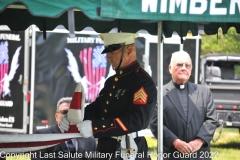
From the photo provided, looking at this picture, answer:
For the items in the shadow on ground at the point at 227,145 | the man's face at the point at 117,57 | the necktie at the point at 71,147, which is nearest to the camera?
the man's face at the point at 117,57

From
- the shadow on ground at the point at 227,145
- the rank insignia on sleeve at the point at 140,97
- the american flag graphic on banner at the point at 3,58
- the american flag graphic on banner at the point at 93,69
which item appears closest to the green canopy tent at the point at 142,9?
the rank insignia on sleeve at the point at 140,97

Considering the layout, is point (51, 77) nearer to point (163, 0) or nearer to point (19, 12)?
point (19, 12)

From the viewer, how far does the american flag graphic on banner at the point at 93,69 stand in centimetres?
1152

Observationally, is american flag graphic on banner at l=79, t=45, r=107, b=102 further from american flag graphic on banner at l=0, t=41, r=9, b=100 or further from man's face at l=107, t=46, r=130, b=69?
man's face at l=107, t=46, r=130, b=69

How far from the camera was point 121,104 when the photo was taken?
5.60m

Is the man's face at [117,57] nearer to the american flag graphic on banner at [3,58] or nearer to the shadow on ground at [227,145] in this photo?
the american flag graphic on banner at [3,58]

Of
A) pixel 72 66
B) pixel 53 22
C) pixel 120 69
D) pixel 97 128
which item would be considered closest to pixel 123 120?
pixel 97 128

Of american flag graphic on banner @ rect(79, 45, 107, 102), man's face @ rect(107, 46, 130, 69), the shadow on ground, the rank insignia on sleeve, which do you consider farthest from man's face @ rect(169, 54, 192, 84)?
the shadow on ground

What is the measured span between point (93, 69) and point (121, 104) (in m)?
5.98

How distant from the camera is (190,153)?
22.5ft

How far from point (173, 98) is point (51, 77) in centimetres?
492

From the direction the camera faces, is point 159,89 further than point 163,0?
Yes

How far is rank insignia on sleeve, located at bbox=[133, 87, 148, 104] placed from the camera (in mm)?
5383

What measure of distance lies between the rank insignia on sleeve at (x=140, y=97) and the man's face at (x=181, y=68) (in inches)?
67.1
